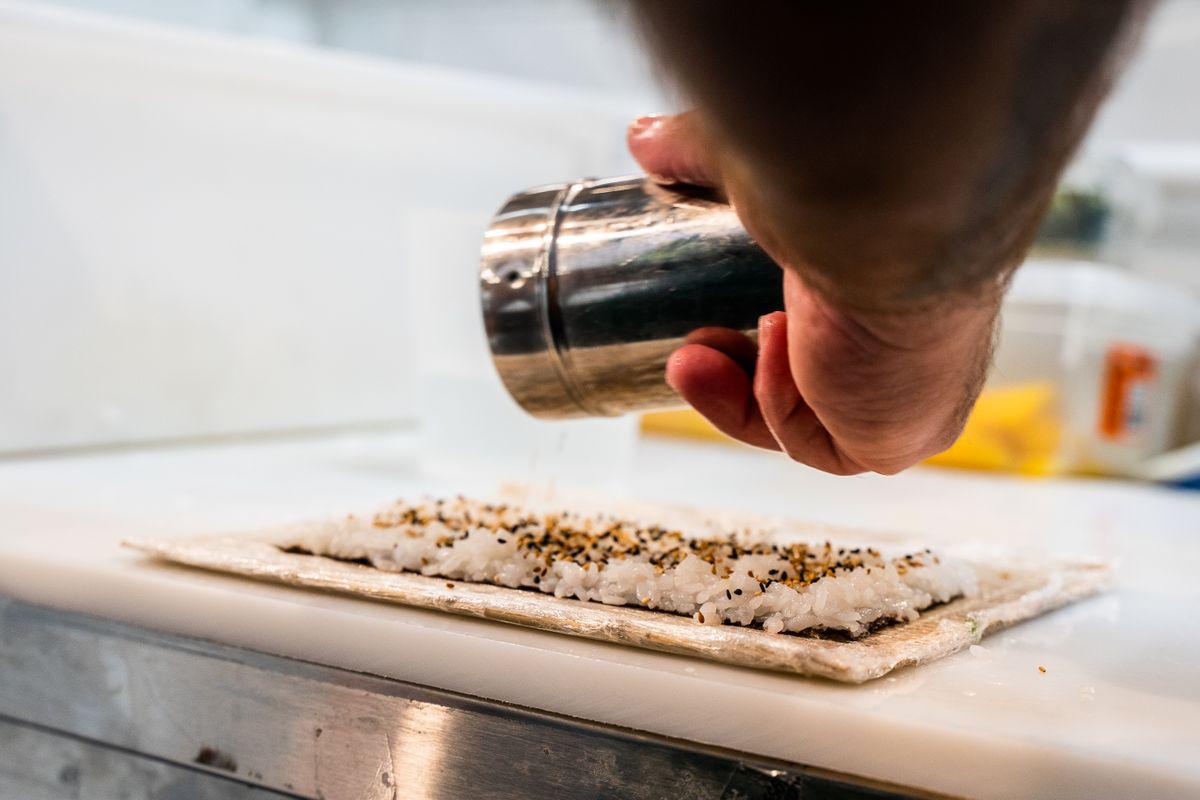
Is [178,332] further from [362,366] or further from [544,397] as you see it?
[544,397]

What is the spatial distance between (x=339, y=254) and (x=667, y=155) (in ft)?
3.91

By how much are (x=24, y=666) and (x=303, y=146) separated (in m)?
1.08

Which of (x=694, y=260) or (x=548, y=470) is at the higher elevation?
(x=694, y=260)

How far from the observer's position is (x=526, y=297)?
73cm

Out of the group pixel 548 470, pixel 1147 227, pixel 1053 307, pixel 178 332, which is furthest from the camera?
pixel 1147 227

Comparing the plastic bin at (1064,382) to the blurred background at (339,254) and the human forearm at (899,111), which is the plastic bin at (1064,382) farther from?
the human forearm at (899,111)

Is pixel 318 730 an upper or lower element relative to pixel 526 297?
lower

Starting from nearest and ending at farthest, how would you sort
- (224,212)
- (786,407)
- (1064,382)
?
(786,407)
(224,212)
(1064,382)

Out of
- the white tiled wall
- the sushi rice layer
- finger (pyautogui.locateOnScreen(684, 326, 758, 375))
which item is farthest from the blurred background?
finger (pyautogui.locateOnScreen(684, 326, 758, 375))

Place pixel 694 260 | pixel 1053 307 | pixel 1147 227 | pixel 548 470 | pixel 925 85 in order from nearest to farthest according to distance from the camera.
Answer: pixel 925 85 → pixel 694 260 → pixel 548 470 → pixel 1053 307 → pixel 1147 227

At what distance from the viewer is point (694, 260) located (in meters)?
0.67

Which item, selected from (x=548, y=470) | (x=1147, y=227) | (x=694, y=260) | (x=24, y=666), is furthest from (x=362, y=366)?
(x=1147, y=227)

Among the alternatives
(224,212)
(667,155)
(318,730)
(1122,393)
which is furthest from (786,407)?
(1122,393)

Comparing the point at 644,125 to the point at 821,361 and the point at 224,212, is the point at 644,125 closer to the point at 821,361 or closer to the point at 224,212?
the point at 821,361
